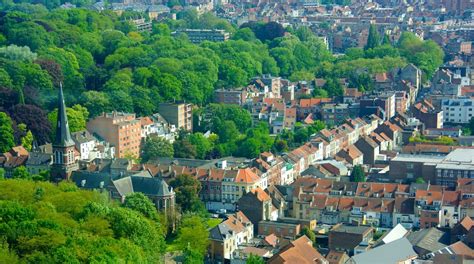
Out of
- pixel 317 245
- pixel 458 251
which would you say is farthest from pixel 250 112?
pixel 458 251

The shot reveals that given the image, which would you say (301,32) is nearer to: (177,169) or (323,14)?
(323,14)

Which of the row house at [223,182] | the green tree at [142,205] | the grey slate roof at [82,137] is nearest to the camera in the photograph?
the green tree at [142,205]

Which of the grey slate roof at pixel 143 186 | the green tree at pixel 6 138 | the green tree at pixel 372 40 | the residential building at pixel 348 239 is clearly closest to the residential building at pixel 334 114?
the green tree at pixel 6 138

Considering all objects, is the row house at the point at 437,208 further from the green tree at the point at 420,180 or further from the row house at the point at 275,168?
the row house at the point at 275,168

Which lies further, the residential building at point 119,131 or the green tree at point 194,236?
the residential building at point 119,131

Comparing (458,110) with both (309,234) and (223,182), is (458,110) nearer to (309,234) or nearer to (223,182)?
(223,182)
